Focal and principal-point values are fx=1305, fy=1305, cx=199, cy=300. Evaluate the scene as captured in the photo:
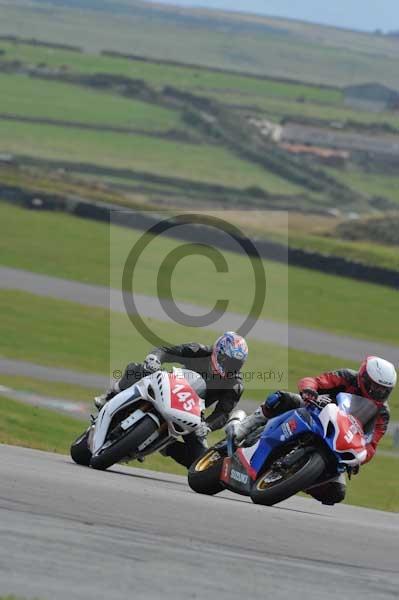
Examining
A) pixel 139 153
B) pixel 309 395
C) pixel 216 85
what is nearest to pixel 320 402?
pixel 309 395

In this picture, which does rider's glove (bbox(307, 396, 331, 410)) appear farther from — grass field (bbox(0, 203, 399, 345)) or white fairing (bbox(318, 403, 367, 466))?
grass field (bbox(0, 203, 399, 345))

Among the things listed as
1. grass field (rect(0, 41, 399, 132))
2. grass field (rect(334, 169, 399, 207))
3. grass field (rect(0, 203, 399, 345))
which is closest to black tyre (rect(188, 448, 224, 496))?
grass field (rect(0, 203, 399, 345))

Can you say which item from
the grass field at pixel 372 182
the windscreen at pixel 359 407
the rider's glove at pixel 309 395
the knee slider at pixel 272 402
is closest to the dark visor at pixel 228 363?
the knee slider at pixel 272 402

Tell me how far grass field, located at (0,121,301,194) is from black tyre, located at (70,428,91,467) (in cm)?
6751

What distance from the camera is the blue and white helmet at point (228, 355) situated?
1218 cm

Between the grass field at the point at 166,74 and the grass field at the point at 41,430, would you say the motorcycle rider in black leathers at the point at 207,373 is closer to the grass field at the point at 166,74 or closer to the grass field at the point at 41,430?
the grass field at the point at 41,430

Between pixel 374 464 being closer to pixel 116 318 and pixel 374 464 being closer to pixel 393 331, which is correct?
pixel 116 318

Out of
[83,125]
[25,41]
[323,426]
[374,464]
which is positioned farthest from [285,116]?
[323,426]

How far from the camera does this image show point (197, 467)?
11.8m

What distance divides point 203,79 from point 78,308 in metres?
121

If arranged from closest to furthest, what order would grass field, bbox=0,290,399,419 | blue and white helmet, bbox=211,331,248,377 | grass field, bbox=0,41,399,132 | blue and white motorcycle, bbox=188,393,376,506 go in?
blue and white motorcycle, bbox=188,393,376,506, blue and white helmet, bbox=211,331,248,377, grass field, bbox=0,290,399,419, grass field, bbox=0,41,399,132

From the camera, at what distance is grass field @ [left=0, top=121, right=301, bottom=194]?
269 feet

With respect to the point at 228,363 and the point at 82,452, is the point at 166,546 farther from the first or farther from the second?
the point at 82,452

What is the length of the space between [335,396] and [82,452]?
259 cm
